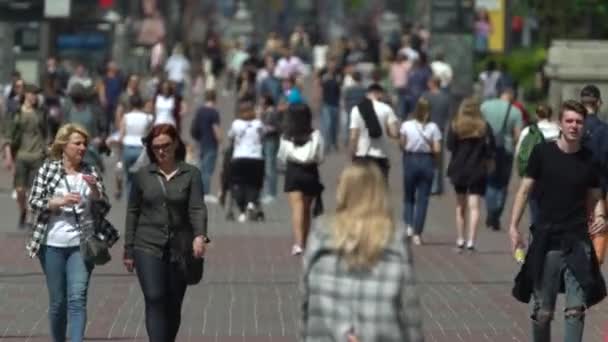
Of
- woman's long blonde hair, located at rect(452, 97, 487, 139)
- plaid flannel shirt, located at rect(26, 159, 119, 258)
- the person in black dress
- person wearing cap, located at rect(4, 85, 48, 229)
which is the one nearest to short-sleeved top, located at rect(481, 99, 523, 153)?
the person in black dress

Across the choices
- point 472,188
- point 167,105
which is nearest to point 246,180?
point 472,188

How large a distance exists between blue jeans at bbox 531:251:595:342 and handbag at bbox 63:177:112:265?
8.18ft

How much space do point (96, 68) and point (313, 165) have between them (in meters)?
28.0

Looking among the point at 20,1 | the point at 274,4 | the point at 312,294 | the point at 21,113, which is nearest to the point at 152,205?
the point at 312,294

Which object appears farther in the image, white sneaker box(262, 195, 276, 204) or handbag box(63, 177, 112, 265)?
white sneaker box(262, 195, 276, 204)

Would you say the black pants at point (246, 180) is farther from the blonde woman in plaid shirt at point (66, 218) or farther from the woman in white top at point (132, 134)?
the blonde woman in plaid shirt at point (66, 218)

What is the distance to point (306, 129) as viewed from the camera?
774 inches

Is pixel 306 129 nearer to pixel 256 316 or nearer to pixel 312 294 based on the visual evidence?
pixel 256 316

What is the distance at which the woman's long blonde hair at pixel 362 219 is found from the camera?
333 inches

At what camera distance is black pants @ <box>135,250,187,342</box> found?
11.8 metres

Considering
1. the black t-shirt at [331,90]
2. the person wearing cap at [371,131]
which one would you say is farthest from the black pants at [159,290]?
the black t-shirt at [331,90]

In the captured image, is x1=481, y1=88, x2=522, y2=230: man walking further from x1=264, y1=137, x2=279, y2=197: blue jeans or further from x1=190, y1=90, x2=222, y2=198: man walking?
x1=190, y1=90, x2=222, y2=198: man walking

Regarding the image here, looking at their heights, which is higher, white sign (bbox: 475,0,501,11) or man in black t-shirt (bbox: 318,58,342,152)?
white sign (bbox: 475,0,501,11)

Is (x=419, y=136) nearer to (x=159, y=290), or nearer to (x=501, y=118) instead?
(x=501, y=118)
